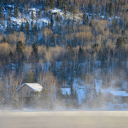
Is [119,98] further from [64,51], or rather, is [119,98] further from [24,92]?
[64,51]

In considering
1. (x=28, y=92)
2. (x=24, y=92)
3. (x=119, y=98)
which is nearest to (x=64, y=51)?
(x=119, y=98)

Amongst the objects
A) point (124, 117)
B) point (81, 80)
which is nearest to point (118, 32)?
point (81, 80)

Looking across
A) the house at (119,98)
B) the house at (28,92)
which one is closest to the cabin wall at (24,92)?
the house at (28,92)

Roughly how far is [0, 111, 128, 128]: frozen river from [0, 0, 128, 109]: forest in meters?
7.30

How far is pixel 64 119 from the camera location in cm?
479

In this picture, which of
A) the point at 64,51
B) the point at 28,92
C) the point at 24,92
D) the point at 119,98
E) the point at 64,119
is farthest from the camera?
the point at 64,51

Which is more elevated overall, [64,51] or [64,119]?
[64,119]

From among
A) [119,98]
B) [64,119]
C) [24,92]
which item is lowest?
[119,98]

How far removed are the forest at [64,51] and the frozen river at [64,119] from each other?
288 inches

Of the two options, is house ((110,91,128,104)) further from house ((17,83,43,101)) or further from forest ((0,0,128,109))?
house ((17,83,43,101))

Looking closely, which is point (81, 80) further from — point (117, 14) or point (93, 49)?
point (117, 14)

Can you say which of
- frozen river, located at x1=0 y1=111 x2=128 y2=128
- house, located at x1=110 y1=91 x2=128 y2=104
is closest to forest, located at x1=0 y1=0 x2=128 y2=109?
house, located at x1=110 y1=91 x2=128 y2=104

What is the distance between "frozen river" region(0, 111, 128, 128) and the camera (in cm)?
441

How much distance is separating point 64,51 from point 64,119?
30.9 metres
